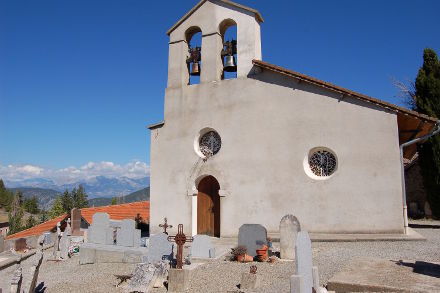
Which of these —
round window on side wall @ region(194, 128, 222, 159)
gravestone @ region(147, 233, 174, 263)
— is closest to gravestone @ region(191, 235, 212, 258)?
gravestone @ region(147, 233, 174, 263)

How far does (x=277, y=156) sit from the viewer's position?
13609 mm

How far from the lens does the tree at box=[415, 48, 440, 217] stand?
1797 cm

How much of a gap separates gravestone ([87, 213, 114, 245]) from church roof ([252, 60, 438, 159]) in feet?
27.4

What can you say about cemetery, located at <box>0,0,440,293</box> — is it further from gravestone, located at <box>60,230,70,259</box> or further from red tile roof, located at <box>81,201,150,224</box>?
red tile roof, located at <box>81,201,150,224</box>

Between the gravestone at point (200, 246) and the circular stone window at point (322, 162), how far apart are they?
479cm

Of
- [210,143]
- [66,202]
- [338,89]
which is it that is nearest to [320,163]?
[338,89]

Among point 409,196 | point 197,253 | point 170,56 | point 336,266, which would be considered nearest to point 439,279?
point 336,266

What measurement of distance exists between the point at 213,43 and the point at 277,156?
572 centimetres

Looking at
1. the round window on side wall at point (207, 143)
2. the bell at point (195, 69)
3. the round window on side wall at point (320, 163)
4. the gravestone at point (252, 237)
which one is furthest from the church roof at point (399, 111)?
the gravestone at point (252, 237)

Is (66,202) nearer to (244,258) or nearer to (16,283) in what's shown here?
(244,258)

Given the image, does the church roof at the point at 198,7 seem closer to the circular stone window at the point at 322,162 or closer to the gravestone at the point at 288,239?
the circular stone window at the point at 322,162

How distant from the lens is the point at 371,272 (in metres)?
7.36

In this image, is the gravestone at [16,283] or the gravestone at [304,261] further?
the gravestone at [16,283]

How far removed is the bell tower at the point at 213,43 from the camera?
14812 millimetres
